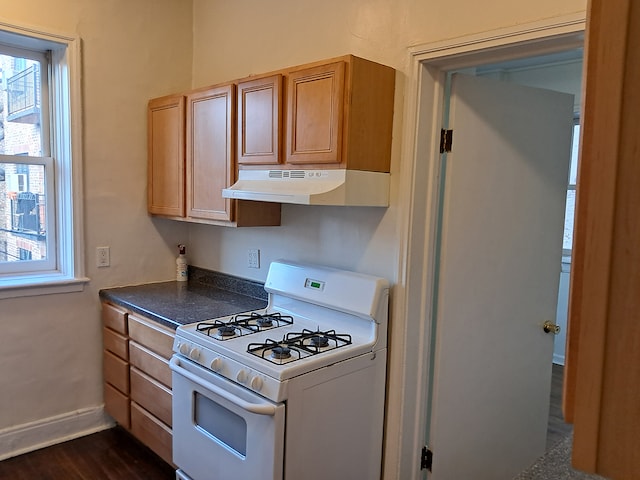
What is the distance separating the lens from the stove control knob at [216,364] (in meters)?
1.92

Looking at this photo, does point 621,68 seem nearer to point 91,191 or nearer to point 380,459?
point 380,459

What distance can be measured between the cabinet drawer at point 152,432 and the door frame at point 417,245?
1.09m

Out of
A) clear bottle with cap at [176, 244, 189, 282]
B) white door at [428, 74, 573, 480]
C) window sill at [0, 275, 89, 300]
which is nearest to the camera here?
white door at [428, 74, 573, 480]

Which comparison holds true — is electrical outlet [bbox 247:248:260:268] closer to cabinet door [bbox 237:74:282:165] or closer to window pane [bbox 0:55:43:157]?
cabinet door [bbox 237:74:282:165]

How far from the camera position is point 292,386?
1.72 m

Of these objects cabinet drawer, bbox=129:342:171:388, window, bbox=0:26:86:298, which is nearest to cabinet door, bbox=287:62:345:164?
cabinet drawer, bbox=129:342:171:388

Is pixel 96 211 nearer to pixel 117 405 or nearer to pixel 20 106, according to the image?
pixel 20 106

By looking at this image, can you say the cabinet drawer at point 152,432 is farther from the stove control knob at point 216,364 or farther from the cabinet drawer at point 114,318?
the stove control knob at point 216,364

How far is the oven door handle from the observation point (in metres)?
1.69

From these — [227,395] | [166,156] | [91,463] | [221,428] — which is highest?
[166,156]

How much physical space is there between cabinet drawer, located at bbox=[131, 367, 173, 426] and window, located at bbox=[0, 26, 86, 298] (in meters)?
0.69

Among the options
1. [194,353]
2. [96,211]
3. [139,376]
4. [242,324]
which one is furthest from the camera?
[96,211]

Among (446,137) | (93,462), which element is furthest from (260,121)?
(93,462)

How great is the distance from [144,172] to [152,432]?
1565 millimetres
